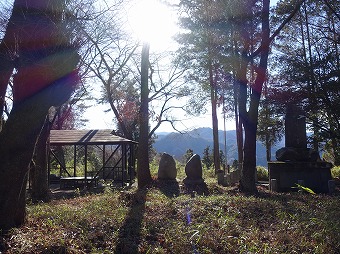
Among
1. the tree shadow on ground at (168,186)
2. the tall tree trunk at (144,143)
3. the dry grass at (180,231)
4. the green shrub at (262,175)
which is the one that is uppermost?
the tall tree trunk at (144,143)

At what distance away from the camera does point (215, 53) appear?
12.9 metres

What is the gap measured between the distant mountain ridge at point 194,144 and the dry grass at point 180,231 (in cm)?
2045

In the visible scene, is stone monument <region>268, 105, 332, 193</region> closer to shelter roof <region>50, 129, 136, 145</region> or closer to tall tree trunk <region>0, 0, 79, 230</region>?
shelter roof <region>50, 129, 136, 145</region>

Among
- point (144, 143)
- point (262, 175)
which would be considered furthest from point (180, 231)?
point (262, 175)

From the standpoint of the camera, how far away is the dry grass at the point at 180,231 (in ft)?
15.0

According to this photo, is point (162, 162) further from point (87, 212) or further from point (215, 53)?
point (87, 212)

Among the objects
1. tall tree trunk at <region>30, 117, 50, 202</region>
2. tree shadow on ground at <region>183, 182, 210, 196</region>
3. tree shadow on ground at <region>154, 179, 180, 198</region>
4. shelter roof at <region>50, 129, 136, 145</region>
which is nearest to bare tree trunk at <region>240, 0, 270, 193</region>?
tree shadow on ground at <region>183, 182, 210, 196</region>

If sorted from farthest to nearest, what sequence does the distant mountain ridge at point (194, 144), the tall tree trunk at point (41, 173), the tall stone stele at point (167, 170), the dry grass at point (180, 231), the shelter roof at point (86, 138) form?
the distant mountain ridge at point (194, 144) < the shelter roof at point (86, 138) < the tall stone stele at point (167, 170) < the tall tree trunk at point (41, 173) < the dry grass at point (180, 231)

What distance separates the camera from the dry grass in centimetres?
456

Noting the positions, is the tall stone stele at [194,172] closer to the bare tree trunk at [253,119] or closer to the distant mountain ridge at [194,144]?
the bare tree trunk at [253,119]

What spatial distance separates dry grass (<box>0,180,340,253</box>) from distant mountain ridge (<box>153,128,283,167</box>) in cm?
2045

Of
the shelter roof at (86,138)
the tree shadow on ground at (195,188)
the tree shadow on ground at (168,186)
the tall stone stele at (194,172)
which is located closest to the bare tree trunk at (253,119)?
the tree shadow on ground at (195,188)

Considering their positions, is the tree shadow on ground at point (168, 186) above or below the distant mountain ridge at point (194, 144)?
below

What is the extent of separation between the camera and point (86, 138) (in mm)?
18484
